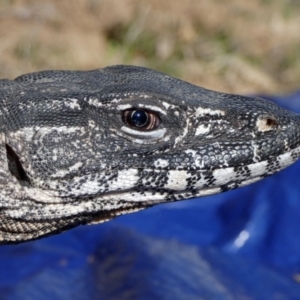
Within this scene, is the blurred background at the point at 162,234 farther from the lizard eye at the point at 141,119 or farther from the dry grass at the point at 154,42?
the lizard eye at the point at 141,119

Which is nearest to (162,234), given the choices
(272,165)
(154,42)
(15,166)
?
(272,165)

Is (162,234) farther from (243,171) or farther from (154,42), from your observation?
(154,42)

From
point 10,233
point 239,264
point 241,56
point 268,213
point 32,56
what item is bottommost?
point 10,233

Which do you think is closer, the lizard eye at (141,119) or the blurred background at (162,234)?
the lizard eye at (141,119)

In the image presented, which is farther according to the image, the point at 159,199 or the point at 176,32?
the point at 176,32

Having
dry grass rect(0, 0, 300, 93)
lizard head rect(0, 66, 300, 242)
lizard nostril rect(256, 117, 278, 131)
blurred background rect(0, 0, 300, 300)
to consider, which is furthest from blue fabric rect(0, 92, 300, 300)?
dry grass rect(0, 0, 300, 93)

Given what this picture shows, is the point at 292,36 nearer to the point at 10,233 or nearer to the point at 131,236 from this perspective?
the point at 131,236

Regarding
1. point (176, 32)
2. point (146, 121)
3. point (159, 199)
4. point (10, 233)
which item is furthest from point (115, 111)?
point (176, 32)

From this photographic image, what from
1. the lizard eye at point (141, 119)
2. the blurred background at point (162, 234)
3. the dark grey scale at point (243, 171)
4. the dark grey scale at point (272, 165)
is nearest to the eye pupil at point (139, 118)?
the lizard eye at point (141, 119)
